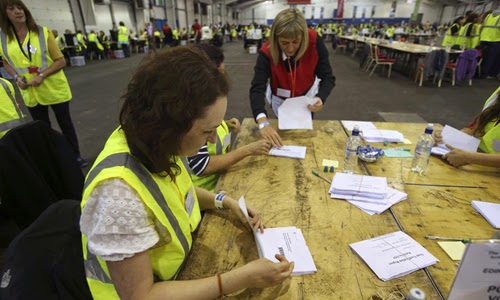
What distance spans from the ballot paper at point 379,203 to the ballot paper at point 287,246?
0.33m

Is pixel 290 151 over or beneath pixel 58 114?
over

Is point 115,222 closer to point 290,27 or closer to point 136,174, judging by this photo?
point 136,174

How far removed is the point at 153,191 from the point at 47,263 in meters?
0.34

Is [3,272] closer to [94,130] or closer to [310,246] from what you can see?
[310,246]

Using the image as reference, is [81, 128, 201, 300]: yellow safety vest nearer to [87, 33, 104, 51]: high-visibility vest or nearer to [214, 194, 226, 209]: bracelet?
[214, 194, 226, 209]: bracelet

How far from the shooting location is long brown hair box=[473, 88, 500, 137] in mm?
1595

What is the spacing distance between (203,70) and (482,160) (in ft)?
5.02

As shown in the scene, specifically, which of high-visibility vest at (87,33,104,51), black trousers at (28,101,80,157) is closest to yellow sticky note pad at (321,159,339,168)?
black trousers at (28,101,80,157)

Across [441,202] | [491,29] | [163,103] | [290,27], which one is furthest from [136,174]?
[491,29]

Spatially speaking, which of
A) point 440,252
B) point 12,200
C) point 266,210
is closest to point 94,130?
point 12,200

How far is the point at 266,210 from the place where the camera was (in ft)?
3.77

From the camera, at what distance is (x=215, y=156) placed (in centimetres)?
146

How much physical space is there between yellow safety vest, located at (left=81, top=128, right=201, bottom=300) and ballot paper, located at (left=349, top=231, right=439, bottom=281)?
0.58 meters

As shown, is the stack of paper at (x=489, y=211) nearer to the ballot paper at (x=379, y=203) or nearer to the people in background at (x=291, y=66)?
the ballot paper at (x=379, y=203)
